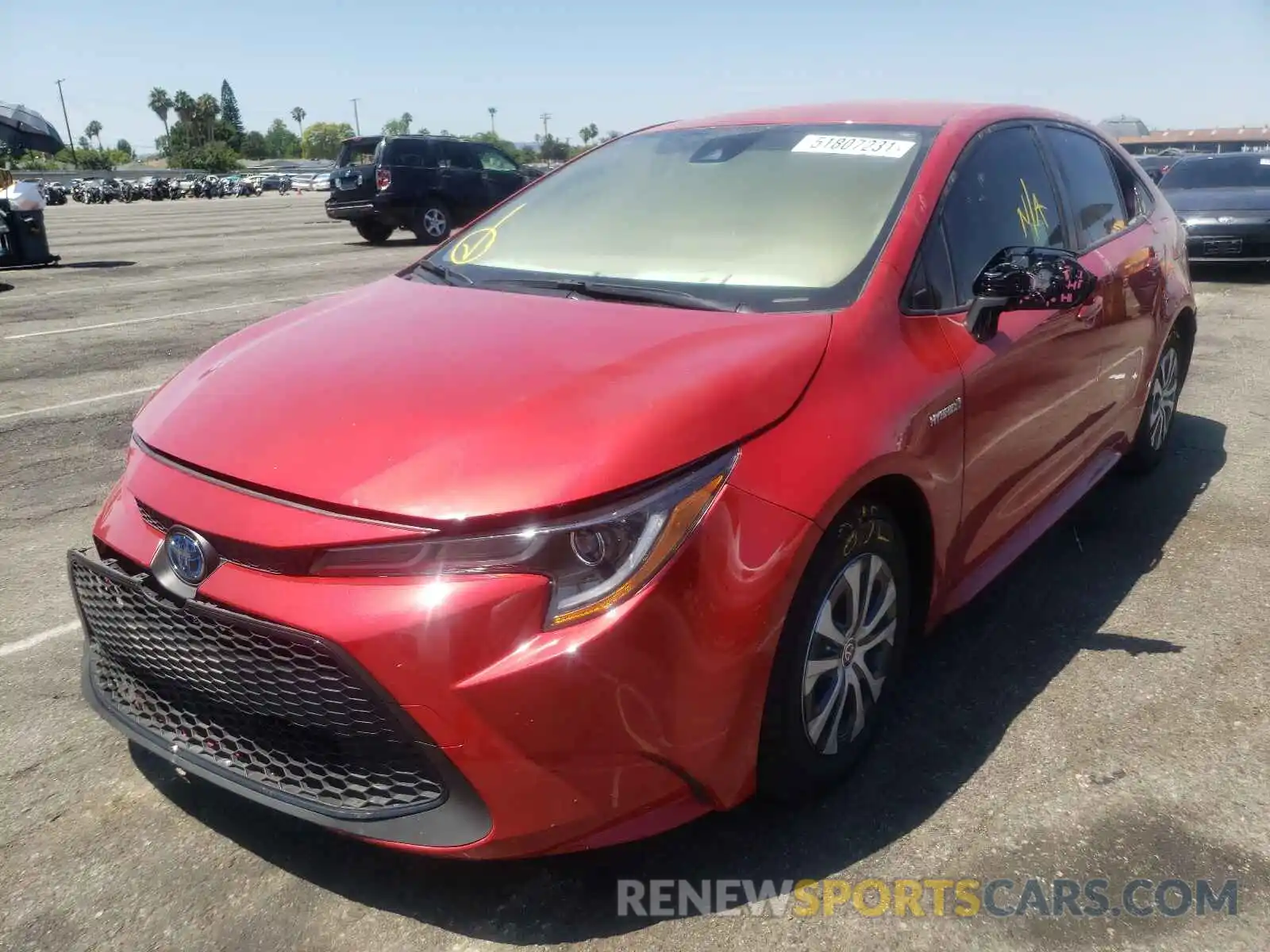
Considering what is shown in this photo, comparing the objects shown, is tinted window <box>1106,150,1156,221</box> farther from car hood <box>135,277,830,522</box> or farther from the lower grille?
the lower grille

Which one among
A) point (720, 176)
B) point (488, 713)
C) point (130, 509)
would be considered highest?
point (720, 176)

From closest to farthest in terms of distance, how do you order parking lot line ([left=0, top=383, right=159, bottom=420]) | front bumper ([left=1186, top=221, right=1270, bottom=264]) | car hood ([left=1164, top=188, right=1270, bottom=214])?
parking lot line ([left=0, top=383, right=159, bottom=420])
front bumper ([left=1186, top=221, right=1270, bottom=264])
car hood ([left=1164, top=188, right=1270, bottom=214])

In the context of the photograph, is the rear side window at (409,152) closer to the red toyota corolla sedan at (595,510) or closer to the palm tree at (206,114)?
the red toyota corolla sedan at (595,510)

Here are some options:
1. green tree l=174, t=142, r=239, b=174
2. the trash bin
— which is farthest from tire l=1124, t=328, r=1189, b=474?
green tree l=174, t=142, r=239, b=174

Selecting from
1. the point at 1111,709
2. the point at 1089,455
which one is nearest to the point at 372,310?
the point at 1111,709

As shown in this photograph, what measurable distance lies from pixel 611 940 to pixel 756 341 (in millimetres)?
1331

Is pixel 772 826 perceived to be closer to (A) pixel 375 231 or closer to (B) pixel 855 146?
(B) pixel 855 146

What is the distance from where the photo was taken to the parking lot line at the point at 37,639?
346cm

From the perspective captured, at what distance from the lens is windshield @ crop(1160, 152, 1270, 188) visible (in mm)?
12891

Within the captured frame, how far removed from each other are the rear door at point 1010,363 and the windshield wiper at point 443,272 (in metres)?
1.39

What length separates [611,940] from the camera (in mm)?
2197

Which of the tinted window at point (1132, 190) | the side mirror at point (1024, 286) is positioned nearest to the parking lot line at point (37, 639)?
the side mirror at point (1024, 286)

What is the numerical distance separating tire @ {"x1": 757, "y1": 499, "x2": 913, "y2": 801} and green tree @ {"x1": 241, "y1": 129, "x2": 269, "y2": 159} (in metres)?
170

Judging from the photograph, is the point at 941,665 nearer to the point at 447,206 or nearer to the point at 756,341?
the point at 756,341
